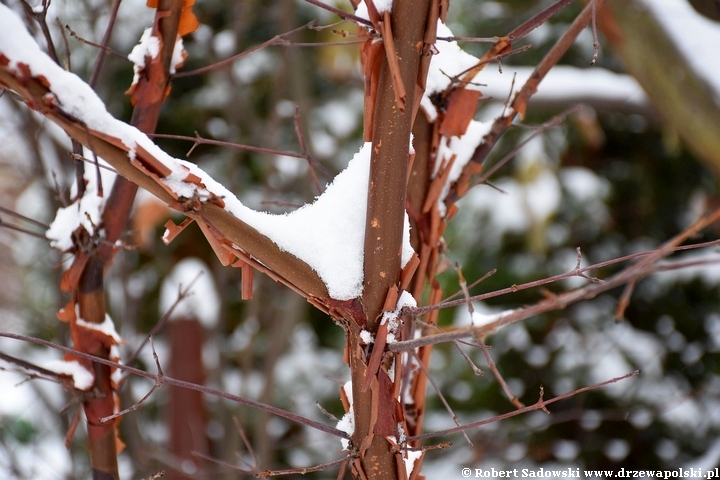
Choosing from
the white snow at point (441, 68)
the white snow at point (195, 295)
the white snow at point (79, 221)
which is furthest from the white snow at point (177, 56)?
the white snow at point (195, 295)

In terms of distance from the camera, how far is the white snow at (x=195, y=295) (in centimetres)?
180

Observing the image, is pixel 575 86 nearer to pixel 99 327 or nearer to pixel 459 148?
pixel 459 148

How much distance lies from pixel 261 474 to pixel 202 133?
171 centimetres

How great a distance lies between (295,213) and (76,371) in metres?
0.25

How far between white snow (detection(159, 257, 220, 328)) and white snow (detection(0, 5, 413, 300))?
140cm

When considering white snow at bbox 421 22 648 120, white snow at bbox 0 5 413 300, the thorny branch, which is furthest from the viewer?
white snow at bbox 421 22 648 120

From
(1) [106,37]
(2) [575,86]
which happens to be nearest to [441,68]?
(1) [106,37]

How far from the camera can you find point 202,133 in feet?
6.53

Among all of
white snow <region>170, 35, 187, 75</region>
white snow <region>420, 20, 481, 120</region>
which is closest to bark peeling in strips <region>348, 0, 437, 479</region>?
white snow <region>420, 20, 481, 120</region>

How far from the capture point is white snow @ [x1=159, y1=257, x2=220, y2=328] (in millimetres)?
1803

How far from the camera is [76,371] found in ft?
1.70

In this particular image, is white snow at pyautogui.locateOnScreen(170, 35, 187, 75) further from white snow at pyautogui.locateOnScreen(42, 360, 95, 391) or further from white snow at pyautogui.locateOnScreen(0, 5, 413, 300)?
white snow at pyautogui.locateOnScreen(42, 360, 95, 391)

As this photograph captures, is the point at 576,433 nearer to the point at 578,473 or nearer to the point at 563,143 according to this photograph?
the point at 578,473

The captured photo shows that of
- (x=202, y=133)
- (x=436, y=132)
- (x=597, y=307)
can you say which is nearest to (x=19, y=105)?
(x=202, y=133)
